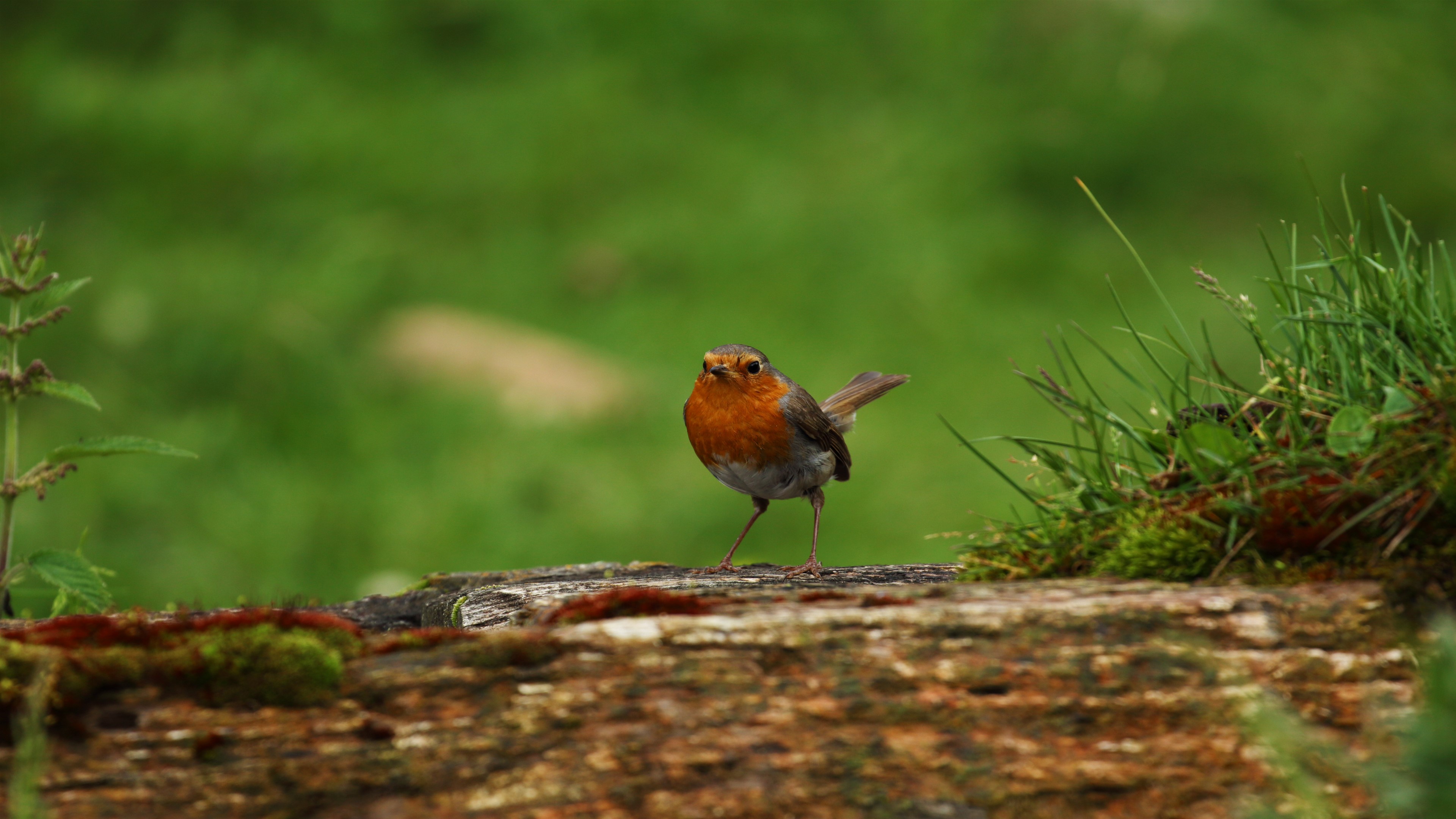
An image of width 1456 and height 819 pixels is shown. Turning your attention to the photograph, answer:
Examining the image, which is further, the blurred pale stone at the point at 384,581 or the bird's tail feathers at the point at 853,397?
the blurred pale stone at the point at 384,581

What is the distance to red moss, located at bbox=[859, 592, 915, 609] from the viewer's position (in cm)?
249

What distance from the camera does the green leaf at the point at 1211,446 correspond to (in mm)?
2674

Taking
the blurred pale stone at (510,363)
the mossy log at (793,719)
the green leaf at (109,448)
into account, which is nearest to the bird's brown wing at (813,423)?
the mossy log at (793,719)

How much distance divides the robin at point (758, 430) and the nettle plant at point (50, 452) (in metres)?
2.14

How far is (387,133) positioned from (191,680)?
8.27 meters

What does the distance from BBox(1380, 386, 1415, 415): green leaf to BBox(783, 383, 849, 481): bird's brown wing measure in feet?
8.09

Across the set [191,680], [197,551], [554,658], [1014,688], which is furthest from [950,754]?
[197,551]

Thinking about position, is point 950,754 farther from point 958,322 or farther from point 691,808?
point 958,322

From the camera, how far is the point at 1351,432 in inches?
100.0

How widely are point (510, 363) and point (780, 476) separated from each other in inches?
159

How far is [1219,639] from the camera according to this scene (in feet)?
7.59

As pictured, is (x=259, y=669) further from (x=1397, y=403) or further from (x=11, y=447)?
(x=1397, y=403)

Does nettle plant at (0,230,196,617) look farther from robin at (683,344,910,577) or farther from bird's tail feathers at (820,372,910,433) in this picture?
bird's tail feathers at (820,372,910,433)

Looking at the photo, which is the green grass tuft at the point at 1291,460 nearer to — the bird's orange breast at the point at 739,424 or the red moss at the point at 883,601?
the red moss at the point at 883,601
